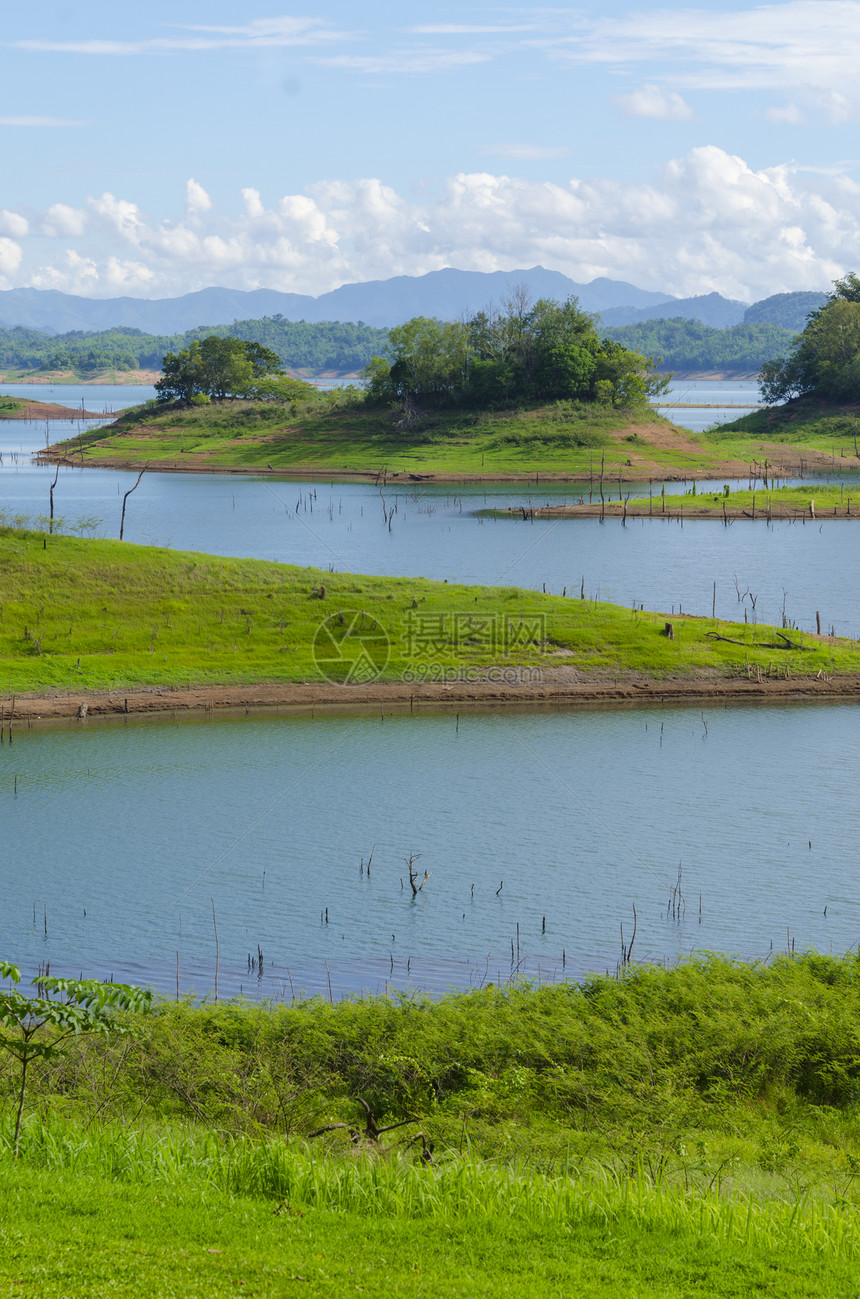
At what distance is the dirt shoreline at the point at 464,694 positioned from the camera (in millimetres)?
47750

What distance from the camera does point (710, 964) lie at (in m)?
24.2

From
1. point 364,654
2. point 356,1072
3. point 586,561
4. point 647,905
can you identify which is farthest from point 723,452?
point 356,1072

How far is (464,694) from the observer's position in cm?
5016

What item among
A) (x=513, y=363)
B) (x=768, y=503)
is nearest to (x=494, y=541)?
(x=768, y=503)

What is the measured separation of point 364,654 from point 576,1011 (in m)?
32.0

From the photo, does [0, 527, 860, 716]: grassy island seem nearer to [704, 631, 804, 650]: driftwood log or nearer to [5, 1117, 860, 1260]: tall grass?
[704, 631, 804, 650]: driftwood log

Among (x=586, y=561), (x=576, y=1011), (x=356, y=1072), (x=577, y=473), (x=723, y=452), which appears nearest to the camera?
(x=356, y=1072)

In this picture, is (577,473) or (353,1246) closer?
(353,1246)

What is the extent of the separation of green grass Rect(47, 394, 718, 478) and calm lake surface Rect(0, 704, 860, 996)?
296 ft

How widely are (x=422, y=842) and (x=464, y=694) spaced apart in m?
16.6

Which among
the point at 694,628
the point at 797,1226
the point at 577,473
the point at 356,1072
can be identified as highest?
the point at 577,473

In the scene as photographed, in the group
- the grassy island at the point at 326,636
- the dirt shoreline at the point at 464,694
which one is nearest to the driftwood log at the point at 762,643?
the grassy island at the point at 326,636

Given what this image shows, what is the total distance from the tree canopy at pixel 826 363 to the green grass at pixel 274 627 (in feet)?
371

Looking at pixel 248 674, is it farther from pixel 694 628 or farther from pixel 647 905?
pixel 647 905
